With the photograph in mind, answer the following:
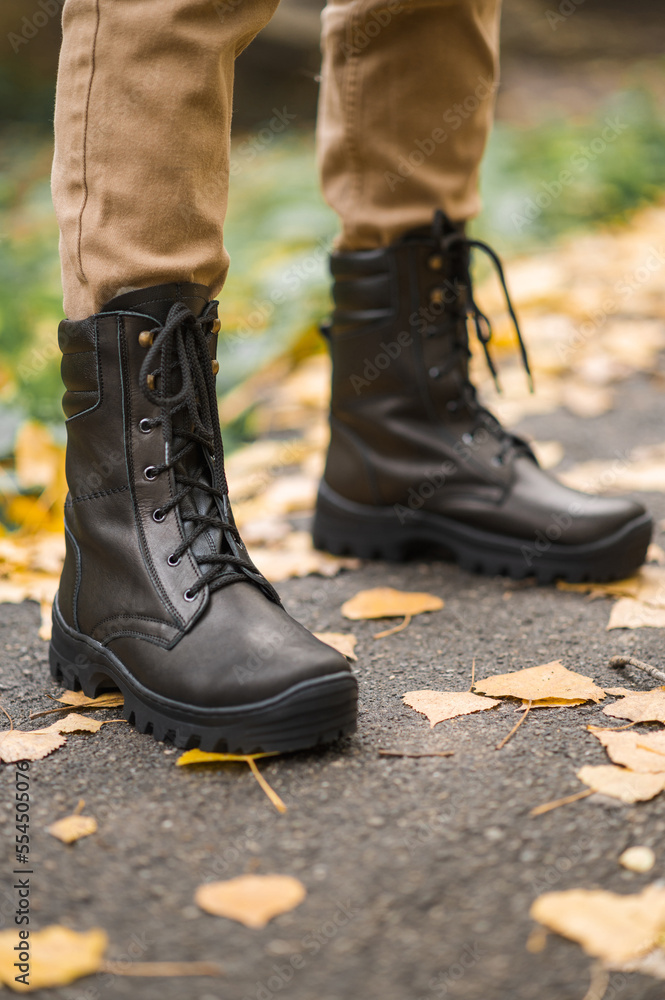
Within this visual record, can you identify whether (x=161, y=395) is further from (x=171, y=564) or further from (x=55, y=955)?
(x=55, y=955)

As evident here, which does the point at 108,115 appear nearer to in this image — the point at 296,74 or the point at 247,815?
the point at 247,815

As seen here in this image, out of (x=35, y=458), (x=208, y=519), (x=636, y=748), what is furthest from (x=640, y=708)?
(x=35, y=458)

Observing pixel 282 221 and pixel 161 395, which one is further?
pixel 282 221

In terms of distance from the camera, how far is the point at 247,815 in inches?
38.1

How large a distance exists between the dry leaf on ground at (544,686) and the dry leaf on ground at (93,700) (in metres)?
0.52

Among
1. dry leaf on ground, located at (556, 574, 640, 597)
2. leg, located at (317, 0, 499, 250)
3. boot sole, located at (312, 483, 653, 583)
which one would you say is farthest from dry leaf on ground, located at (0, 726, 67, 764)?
leg, located at (317, 0, 499, 250)

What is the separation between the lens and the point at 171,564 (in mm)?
1151

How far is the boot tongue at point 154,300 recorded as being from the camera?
113 centimetres

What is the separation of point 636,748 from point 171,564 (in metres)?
0.63

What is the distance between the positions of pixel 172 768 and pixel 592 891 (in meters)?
0.51

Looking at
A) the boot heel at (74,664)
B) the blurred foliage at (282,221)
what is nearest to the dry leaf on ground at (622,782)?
the boot heel at (74,664)

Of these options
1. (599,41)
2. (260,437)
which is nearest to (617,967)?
(260,437)

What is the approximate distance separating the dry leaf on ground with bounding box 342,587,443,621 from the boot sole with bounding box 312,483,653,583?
0.51 feet

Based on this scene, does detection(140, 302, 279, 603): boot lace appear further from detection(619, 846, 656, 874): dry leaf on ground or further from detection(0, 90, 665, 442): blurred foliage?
detection(0, 90, 665, 442): blurred foliage
